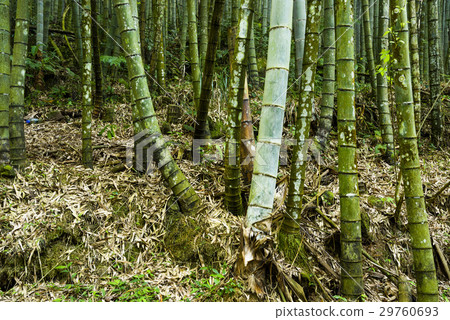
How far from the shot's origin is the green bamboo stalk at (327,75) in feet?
11.7

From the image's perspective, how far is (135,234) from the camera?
108 inches

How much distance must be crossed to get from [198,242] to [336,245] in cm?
125

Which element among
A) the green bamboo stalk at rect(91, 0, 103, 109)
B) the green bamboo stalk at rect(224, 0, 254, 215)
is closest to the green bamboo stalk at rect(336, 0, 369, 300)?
the green bamboo stalk at rect(224, 0, 254, 215)

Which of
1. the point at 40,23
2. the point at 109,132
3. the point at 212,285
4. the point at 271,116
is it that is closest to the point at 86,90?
the point at 109,132

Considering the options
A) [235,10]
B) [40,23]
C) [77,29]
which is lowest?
[235,10]

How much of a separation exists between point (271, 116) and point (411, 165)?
0.99 metres

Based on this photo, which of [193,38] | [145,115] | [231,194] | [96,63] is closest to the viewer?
[145,115]

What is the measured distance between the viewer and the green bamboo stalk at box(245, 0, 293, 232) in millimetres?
1884

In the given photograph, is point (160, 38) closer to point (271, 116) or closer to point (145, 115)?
point (145, 115)

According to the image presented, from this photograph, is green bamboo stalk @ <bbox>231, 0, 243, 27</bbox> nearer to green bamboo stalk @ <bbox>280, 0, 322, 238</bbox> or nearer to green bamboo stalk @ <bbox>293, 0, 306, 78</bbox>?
green bamboo stalk @ <bbox>293, 0, 306, 78</bbox>

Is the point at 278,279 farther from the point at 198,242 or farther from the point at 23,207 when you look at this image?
the point at 23,207

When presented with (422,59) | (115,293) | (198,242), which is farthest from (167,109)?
(422,59)
